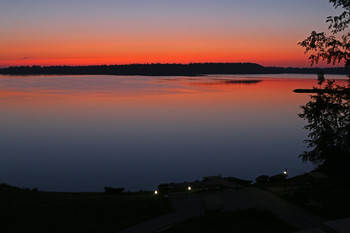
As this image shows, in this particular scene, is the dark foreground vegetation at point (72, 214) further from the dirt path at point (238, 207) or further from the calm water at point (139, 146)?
the calm water at point (139, 146)

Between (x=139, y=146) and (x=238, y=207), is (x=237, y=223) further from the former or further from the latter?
(x=139, y=146)

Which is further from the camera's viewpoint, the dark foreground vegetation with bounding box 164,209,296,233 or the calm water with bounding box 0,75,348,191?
the calm water with bounding box 0,75,348,191

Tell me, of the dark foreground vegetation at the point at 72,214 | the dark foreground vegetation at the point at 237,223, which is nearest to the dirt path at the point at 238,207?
the dark foreground vegetation at the point at 237,223

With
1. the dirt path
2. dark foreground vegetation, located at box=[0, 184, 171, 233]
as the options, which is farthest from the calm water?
the dirt path

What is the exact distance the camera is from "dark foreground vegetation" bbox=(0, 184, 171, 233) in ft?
60.4

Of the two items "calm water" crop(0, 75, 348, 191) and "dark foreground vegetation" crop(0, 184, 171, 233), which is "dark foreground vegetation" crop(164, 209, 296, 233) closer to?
"dark foreground vegetation" crop(0, 184, 171, 233)

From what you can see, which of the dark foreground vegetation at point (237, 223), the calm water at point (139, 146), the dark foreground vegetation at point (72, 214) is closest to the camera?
the dark foreground vegetation at point (237, 223)

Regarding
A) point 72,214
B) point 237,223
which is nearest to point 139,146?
point 72,214

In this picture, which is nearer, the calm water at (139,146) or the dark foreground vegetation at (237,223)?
the dark foreground vegetation at (237,223)

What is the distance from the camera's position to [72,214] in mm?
20578

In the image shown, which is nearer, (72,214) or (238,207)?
(72,214)

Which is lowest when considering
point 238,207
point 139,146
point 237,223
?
point 139,146

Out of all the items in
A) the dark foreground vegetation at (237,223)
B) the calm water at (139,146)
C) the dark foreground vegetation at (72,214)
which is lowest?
the calm water at (139,146)

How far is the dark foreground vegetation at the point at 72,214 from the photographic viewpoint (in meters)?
18.4
